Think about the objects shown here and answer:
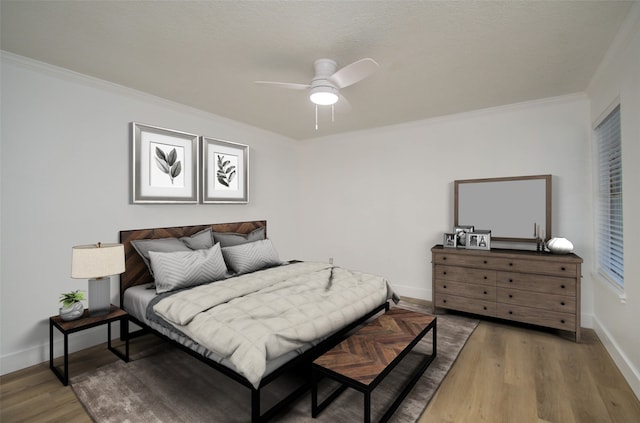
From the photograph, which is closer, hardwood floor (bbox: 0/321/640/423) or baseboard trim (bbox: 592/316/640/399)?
hardwood floor (bbox: 0/321/640/423)

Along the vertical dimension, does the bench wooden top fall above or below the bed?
below

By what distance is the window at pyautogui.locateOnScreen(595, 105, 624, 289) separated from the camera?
2744 mm

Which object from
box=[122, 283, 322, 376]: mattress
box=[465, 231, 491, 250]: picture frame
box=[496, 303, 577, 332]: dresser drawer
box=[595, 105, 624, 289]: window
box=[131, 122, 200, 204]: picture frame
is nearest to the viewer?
box=[122, 283, 322, 376]: mattress

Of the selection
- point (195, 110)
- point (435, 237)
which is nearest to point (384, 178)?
point (435, 237)

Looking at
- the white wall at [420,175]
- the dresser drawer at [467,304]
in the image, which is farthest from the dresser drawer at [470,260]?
the white wall at [420,175]

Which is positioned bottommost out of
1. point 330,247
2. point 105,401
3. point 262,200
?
point 105,401

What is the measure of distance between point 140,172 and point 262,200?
1884 mm

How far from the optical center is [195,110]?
3.84 meters

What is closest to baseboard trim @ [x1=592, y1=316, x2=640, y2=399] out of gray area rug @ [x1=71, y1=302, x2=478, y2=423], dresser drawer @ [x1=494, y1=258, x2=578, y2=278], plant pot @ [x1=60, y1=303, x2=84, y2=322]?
dresser drawer @ [x1=494, y1=258, x2=578, y2=278]

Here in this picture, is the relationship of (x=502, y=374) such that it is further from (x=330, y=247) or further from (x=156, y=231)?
(x=156, y=231)

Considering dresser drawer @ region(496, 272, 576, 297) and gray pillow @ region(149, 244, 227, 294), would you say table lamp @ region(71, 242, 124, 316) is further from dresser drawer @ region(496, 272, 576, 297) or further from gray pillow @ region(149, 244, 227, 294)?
dresser drawer @ region(496, 272, 576, 297)

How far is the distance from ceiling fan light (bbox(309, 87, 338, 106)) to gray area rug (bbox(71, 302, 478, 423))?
228cm

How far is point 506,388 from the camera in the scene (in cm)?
226

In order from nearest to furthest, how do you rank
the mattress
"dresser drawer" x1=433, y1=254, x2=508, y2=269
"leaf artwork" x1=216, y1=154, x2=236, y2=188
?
1. the mattress
2. "dresser drawer" x1=433, y1=254, x2=508, y2=269
3. "leaf artwork" x1=216, y1=154, x2=236, y2=188
